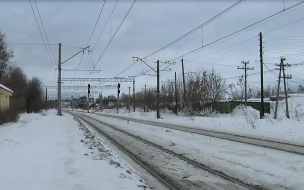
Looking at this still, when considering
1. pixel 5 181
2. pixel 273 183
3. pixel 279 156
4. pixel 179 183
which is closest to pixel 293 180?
pixel 273 183

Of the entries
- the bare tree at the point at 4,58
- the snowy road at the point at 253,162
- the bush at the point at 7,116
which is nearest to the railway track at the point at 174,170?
the snowy road at the point at 253,162

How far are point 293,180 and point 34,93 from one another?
77042mm

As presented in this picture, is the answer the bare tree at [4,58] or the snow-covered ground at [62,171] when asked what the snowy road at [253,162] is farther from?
the bare tree at [4,58]

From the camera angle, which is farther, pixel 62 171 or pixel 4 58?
pixel 4 58

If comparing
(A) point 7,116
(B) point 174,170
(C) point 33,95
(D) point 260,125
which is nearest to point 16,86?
(C) point 33,95

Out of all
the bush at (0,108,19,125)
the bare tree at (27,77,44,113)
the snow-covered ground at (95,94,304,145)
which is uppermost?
the bare tree at (27,77,44,113)

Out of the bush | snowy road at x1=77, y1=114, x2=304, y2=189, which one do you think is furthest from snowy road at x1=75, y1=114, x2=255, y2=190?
the bush

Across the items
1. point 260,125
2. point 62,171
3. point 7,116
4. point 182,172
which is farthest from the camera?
point 7,116

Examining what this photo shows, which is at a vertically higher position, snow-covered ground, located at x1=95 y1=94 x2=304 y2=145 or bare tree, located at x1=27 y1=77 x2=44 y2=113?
bare tree, located at x1=27 y1=77 x2=44 y2=113

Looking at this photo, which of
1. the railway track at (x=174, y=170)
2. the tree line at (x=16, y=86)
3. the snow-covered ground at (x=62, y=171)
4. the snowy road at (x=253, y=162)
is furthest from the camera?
the tree line at (x=16, y=86)

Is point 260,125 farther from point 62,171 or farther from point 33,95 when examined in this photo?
point 33,95

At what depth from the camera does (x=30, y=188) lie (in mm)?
6730

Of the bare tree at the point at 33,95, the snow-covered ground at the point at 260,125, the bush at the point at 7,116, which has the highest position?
the bare tree at the point at 33,95

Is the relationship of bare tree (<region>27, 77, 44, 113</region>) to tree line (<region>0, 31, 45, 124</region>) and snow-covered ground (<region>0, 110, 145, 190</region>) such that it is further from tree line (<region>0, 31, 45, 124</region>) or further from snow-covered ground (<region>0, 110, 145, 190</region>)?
snow-covered ground (<region>0, 110, 145, 190</region>)
